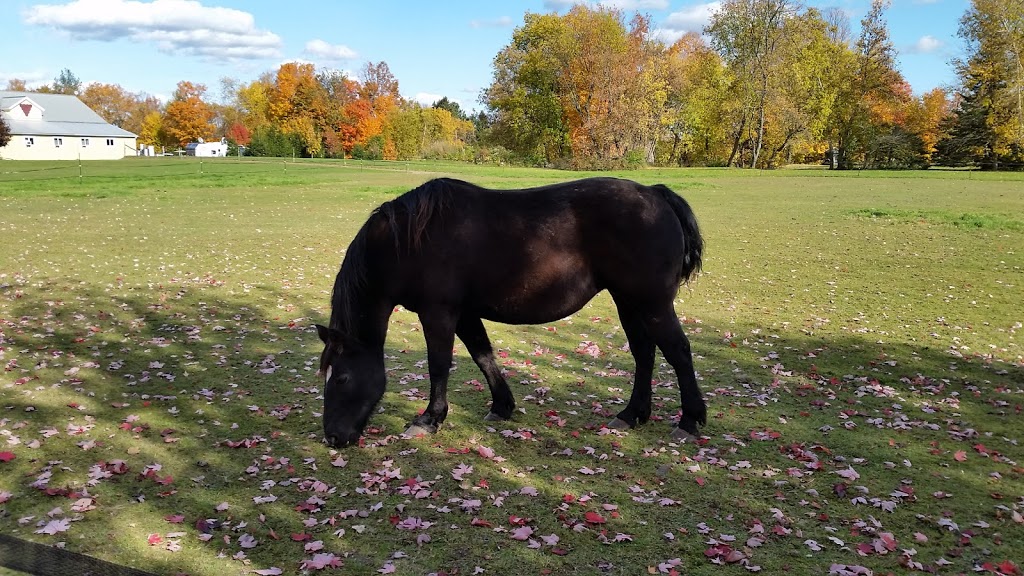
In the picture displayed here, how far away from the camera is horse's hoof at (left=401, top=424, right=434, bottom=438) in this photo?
5.71 meters

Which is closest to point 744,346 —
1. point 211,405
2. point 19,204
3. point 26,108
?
point 211,405

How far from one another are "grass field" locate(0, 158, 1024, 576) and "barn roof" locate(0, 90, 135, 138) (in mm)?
82250

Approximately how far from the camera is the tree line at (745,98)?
184 feet

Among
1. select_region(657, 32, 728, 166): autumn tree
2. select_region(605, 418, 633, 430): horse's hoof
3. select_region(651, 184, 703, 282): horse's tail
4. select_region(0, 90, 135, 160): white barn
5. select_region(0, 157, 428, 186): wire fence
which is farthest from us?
select_region(0, 90, 135, 160): white barn

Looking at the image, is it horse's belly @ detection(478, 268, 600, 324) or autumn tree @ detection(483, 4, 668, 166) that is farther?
autumn tree @ detection(483, 4, 668, 166)

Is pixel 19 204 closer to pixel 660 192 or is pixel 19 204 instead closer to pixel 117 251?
pixel 117 251

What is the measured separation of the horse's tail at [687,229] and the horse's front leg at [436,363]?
6.99ft

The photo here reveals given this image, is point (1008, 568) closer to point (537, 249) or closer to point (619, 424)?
point (619, 424)

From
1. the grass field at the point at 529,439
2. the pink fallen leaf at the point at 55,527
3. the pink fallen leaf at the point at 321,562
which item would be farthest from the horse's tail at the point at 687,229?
the pink fallen leaf at the point at 55,527

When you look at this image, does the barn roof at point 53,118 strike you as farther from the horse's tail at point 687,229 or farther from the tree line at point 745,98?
the horse's tail at point 687,229

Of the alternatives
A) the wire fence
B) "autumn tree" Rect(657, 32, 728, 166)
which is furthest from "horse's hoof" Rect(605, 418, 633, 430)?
"autumn tree" Rect(657, 32, 728, 166)

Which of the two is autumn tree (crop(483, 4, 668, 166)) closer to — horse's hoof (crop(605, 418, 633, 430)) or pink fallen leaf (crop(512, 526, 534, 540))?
horse's hoof (crop(605, 418, 633, 430))

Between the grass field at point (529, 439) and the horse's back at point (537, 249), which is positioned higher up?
the horse's back at point (537, 249)

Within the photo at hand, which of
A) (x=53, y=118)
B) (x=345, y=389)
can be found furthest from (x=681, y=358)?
(x=53, y=118)
